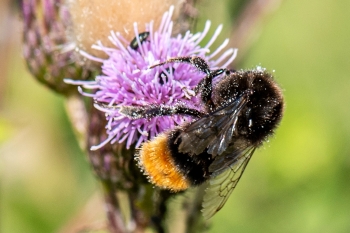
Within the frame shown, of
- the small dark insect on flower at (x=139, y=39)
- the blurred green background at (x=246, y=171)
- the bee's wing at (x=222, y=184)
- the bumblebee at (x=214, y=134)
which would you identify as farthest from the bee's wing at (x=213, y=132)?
the blurred green background at (x=246, y=171)

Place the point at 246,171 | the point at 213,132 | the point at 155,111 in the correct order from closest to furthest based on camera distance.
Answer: the point at 213,132 < the point at 155,111 < the point at 246,171

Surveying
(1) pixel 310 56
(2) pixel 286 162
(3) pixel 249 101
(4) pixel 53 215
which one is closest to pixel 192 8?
(3) pixel 249 101

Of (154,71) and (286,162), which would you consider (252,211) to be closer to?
(286,162)

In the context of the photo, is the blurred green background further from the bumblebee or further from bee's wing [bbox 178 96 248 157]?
bee's wing [bbox 178 96 248 157]

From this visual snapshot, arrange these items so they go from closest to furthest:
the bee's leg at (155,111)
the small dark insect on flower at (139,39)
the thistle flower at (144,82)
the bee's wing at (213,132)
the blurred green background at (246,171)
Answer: the bee's wing at (213,132), the bee's leg at (155,111), the thistle flower at (144,82), the small dark insect on flower at (139,39), the blurred green background at (246,171)

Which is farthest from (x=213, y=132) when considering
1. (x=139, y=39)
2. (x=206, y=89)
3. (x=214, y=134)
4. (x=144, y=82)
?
(x=139, y=39)

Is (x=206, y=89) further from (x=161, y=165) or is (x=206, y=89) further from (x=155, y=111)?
(x=161, y=165)

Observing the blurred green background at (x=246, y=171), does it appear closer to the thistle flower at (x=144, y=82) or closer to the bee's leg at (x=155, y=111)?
the thistle flower at (x=144, y=82)
